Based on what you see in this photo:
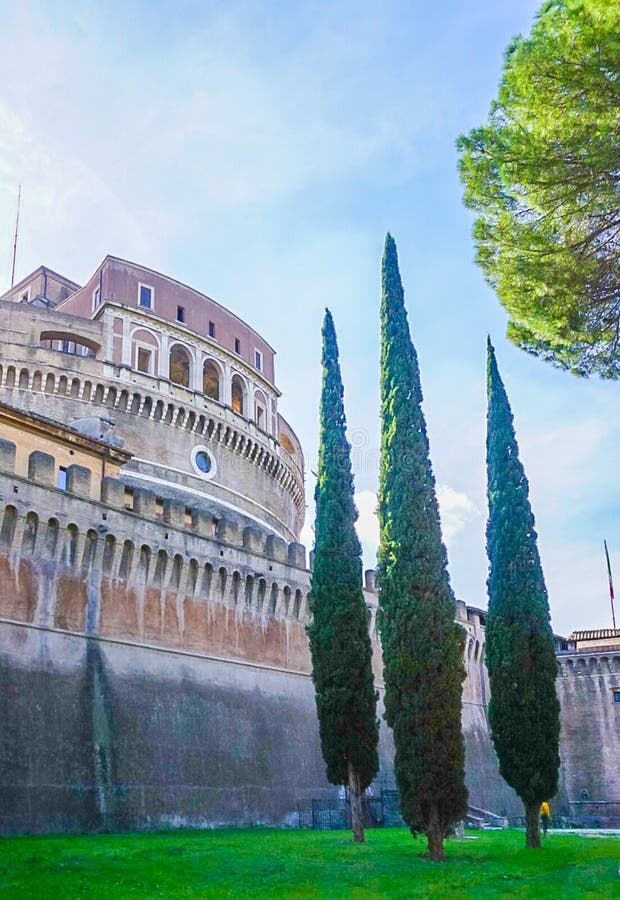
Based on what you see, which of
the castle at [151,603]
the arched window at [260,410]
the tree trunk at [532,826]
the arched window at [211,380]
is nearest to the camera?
the tree trunk at [532,826]

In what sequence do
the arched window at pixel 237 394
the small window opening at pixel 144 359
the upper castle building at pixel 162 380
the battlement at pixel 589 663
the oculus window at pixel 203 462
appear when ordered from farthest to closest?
the arched window at pixel 237 394 < the battlement at pixel 589 663 < the small window opening at pixel 144 359 < the oculus window at pixel 203 462 < the upper castle building at pixel 162 380

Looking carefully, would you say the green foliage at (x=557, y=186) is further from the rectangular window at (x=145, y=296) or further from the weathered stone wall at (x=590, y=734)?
the weathered stone wall at (x=590, y=734)

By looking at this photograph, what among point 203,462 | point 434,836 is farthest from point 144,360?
point 434,836

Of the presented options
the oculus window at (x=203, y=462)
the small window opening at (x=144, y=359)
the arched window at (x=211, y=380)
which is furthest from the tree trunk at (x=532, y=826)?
the arched window at (x=211, y=380)

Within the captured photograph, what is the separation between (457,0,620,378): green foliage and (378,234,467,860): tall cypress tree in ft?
9.67

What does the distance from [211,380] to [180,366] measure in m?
1.50

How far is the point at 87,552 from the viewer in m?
21.4

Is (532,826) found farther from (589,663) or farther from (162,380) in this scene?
(589,663)

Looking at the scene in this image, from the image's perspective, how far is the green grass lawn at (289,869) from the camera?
35.3 ft

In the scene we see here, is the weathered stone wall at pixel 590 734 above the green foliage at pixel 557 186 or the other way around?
the other way around

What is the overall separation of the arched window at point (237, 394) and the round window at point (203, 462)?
412 centimetres

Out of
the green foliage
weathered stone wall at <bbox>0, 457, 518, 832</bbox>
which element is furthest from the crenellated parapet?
the green foliage

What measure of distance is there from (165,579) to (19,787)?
260 inches

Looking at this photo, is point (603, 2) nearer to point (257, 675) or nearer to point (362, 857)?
point (362, 857)
